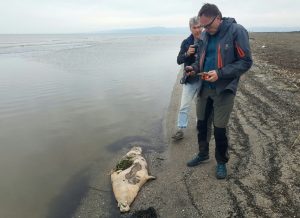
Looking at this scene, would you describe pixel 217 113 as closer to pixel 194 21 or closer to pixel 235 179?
pixel 235 179

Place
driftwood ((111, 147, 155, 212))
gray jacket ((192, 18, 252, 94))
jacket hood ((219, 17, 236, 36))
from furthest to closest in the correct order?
driftwood ((111, 147, 155, 212)) < jacket hood ((219, 17, 236, 36)) < gray jacket ((192, 18, 252, 94))

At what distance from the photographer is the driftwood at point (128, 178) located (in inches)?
189

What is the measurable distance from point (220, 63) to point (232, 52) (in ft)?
0.70

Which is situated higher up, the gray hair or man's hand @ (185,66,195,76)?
the gray hair

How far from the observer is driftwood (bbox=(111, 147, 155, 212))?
4.79 metres

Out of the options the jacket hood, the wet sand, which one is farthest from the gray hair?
the wet sand

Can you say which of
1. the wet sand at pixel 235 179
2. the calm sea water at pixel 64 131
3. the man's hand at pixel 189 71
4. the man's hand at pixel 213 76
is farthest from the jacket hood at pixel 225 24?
the calm sea water at pixel 64 131

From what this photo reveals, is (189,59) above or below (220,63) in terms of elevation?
below

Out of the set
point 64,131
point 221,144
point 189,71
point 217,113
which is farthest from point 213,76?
point 64,131

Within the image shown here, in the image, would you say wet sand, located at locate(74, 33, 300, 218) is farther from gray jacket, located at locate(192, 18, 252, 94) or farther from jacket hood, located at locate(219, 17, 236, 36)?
jacket hood, located at locate(219, 17, 236, 36)

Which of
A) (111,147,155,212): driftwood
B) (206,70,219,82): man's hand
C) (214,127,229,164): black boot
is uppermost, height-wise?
(206,70,219,82): man's hand

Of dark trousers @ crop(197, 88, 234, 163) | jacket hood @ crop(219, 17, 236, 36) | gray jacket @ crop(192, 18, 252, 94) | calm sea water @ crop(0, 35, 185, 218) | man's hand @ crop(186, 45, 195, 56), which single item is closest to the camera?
gray jacket @ crop(192, 18, 252, 94)

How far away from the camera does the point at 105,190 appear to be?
527cm

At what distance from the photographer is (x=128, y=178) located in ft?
17.2
